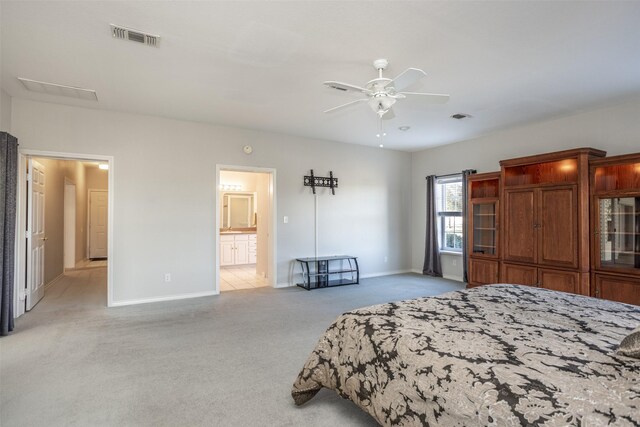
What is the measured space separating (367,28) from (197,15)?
131cm

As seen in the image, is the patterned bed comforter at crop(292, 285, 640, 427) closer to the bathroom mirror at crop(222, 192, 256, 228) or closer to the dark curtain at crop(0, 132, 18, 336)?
the dark curtain at crop(0, 132, 18, 336)

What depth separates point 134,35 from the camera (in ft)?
9.08

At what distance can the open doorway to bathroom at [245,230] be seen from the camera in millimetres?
6078

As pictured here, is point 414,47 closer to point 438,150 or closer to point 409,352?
point 409,352

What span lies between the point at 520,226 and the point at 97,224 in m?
11.1

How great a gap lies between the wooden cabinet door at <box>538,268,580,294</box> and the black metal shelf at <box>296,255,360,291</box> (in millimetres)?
2919

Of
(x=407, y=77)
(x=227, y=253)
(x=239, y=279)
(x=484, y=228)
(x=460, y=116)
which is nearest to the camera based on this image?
(x=407, y=77)

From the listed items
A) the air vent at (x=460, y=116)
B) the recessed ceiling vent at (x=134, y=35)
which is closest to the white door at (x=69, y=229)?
the recessed ceiling vent at (x=134, y=35)

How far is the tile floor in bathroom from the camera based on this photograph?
6.00 metres

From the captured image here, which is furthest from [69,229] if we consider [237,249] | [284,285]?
[284,285]

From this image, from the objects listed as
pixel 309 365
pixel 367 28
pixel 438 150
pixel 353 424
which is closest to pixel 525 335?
pixel 353 424

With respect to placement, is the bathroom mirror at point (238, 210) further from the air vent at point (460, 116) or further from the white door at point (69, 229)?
the air vent at point (460, 116)

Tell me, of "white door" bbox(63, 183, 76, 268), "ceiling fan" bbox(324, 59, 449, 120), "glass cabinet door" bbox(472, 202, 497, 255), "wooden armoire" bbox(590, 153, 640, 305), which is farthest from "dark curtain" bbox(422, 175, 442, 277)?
"white door" bbox(63, 183, 76, 268)

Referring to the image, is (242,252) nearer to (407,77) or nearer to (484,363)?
(407,77)
